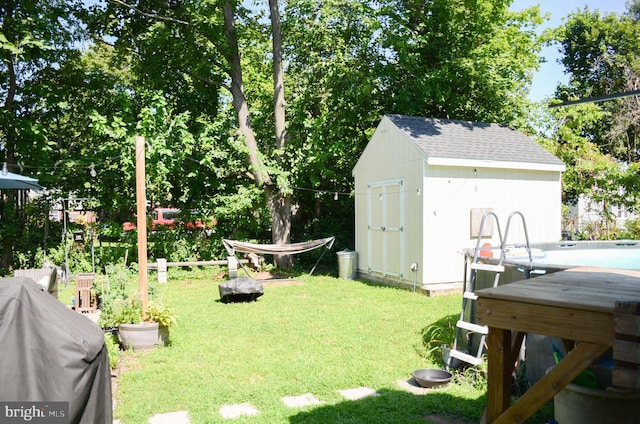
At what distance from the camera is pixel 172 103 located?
1312cm

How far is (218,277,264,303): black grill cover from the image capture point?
841cm

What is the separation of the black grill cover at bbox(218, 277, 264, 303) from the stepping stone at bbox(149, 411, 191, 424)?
452 centimetres

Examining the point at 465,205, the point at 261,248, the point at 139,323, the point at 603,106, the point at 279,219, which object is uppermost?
the point at 603,106

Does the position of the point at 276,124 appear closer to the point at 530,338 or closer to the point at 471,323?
the point at 471,323

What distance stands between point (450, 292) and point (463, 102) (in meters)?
6.18

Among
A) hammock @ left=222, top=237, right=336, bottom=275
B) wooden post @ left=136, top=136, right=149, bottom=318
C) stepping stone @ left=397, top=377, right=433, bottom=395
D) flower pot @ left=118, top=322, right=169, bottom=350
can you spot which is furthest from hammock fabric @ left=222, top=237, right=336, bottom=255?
stepping stone @ left=397, top=377, right=433, bottom=395

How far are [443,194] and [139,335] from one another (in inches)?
223

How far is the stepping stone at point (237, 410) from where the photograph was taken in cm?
387

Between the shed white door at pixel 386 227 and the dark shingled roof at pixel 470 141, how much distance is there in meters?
0.97

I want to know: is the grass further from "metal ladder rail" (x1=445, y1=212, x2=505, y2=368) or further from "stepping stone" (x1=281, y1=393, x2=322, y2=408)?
"metal ladder rail" (x1=445, y1=212, x2=505, y2=368)

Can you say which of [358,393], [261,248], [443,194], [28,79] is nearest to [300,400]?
[358,393]

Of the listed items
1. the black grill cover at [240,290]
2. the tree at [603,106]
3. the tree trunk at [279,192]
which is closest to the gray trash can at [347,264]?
the tree trunk at [279,192]

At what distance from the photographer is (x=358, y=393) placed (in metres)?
4.30

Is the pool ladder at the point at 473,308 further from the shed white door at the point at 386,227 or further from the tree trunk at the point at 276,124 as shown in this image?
the tree trunk at the point at 276,124
